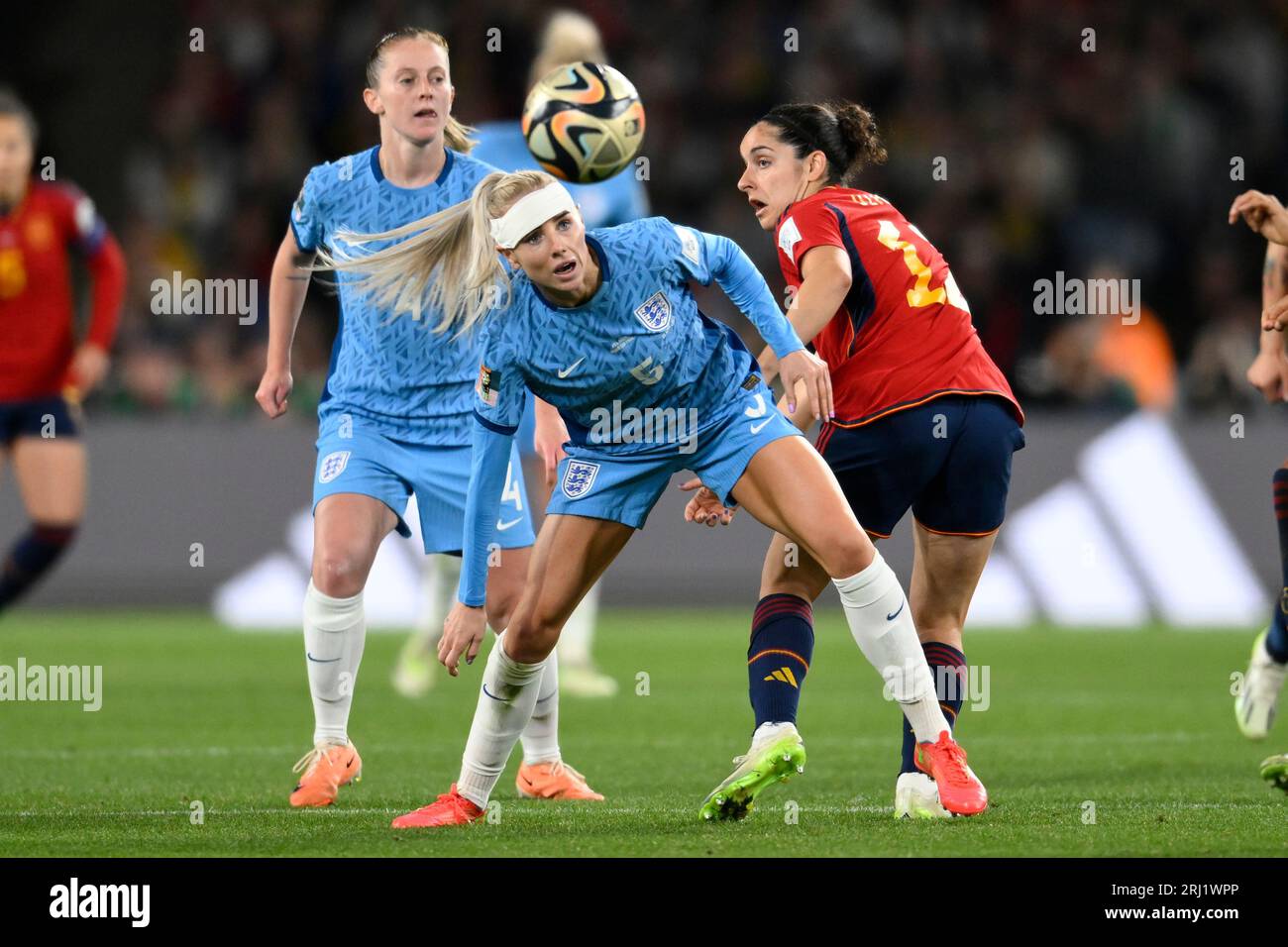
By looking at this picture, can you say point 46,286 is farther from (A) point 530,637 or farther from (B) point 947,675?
(B) point 947,675

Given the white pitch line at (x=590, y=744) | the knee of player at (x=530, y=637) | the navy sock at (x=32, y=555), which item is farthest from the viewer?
the navy sock at (x=32, y=555)

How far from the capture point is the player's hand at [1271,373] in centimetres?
695

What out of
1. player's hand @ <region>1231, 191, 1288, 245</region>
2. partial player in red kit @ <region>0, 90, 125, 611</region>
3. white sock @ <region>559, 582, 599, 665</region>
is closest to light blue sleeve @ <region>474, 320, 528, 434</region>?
player's hand @ <region>1231, 191, 1288, 245</region>

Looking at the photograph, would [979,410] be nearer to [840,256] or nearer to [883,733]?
[840,256]

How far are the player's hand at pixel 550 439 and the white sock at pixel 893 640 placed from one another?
1156 mm

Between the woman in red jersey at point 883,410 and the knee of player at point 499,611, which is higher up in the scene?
the woman in red jersey at point 883,410

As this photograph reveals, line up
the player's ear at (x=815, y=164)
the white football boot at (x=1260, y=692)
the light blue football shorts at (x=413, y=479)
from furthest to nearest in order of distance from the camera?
1. the white football boot at (x=1260, y=692)
2. the light blue football shorts at (x=413, y=479)
3. the player's ear at (x=815, y=164)

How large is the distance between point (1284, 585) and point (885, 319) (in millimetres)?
1979

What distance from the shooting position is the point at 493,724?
573 centimetres

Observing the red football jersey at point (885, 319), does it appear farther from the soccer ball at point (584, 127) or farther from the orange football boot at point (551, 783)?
the orange football boot at point (551, 783)

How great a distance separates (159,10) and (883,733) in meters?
13.8

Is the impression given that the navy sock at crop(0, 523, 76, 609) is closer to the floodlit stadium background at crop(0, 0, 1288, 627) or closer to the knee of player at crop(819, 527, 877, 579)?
the floodlit stadium background at crop(0, 0, 1288, 627)

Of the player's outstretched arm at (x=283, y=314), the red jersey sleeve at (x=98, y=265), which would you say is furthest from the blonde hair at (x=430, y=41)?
the red jersey sleeve at (x=98, y=265)

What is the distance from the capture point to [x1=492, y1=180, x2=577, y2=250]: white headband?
17.5ft
